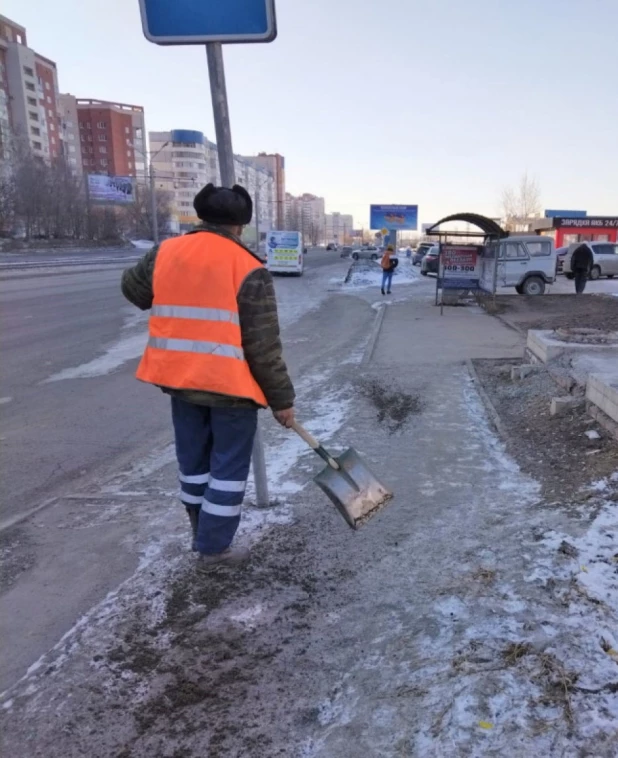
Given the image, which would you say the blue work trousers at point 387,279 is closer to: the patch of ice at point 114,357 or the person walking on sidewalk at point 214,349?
the patch of ice at point 114,357

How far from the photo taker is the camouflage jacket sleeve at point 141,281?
2846 mm

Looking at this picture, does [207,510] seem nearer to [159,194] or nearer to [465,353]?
[465,353]

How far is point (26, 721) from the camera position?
203 cm

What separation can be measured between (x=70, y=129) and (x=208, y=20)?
12501 centimetres

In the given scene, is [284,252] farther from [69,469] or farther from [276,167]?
[276,167]

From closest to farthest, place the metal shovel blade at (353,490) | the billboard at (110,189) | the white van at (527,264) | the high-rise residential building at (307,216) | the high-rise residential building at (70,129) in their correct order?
the metal shovel blade at (353,490)
the white van at (527,264)
the billboard at (110,189)
the high-rise residential building at (70,129)
the high-rise residential building at (307,216)

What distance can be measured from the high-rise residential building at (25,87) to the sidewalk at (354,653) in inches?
3641

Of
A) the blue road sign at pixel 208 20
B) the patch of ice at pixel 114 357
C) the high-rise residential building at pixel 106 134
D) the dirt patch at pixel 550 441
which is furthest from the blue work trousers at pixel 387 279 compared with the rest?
the high-rise residential building at pixel 106 134

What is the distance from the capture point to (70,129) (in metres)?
110

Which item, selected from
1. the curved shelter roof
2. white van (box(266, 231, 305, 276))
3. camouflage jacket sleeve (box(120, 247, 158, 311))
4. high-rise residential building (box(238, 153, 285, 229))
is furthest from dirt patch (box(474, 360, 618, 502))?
high-rise residential building (box(238, 153, 285, 229))

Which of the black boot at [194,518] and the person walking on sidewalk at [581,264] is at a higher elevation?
the person walking on sidewalk at [581,264]

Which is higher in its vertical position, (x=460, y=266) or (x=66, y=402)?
(x=460, y=266)

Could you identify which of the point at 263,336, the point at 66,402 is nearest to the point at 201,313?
the point at 263,336

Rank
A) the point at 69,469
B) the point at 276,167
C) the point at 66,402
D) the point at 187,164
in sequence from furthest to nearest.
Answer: the point at 276,167, the point at 187,164, the point at 66,402, the point at 69,469
